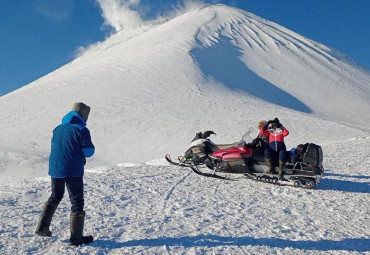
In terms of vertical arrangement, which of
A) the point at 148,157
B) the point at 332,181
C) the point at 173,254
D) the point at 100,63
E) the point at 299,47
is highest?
the point at 299,47

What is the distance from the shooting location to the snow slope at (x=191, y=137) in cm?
498

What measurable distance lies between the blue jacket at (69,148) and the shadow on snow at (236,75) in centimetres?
3980

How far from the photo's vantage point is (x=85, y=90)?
37156mm

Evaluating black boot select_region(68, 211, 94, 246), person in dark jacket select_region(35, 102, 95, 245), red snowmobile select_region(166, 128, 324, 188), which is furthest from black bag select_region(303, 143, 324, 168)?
black boot select_region(68, 211, 94, 246)

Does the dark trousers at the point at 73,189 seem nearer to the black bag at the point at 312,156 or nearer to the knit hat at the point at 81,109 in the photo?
the knit hat at the point at 81,109

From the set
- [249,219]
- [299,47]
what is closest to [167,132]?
[249,219]

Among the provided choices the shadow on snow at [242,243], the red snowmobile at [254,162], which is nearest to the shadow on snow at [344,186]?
the red snowmobile at [254,162]

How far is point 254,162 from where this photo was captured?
8805 millimetres

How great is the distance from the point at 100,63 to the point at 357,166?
43778 mm

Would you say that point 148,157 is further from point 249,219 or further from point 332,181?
point 249,219

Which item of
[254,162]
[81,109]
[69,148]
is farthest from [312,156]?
[69,148]

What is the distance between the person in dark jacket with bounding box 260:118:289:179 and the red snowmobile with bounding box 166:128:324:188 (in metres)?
0.17

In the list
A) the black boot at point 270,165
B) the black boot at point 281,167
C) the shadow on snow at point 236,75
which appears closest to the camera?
the black boot at point 281,167

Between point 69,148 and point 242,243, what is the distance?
2.57m
